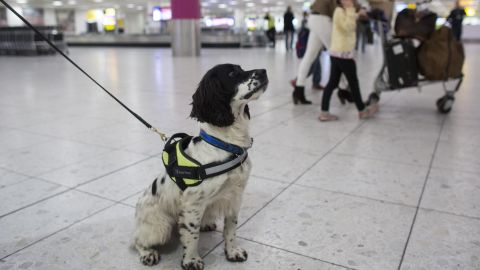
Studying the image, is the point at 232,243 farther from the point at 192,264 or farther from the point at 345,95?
the point at 345,95

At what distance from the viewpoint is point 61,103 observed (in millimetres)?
6461

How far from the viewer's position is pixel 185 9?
1570 centimetres

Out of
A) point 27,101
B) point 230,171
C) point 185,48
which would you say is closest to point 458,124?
point 230,171

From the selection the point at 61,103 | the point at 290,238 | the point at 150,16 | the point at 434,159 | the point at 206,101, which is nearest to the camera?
the point at 206,101

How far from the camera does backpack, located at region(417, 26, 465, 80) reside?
5418mm

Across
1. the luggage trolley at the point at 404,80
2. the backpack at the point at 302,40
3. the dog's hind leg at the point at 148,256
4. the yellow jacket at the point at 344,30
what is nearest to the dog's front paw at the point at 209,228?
the dog's hind leg at the point at 148,256

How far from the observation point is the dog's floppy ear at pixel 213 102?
1833 mm

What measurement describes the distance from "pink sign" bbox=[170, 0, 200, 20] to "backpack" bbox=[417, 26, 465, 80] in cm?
1157

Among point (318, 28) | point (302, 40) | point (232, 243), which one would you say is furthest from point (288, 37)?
point (232, 243)

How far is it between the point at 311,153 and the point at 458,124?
245 cm

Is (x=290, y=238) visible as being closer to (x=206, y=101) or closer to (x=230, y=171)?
(x=230, y=171)

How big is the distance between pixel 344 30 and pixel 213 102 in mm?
3693

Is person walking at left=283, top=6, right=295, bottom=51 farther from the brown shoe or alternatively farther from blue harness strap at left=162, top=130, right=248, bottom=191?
blue harness strap at left=162, top=130, right=248, bottom=191

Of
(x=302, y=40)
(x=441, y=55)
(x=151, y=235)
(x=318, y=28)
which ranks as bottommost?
(x=151, y=235)
